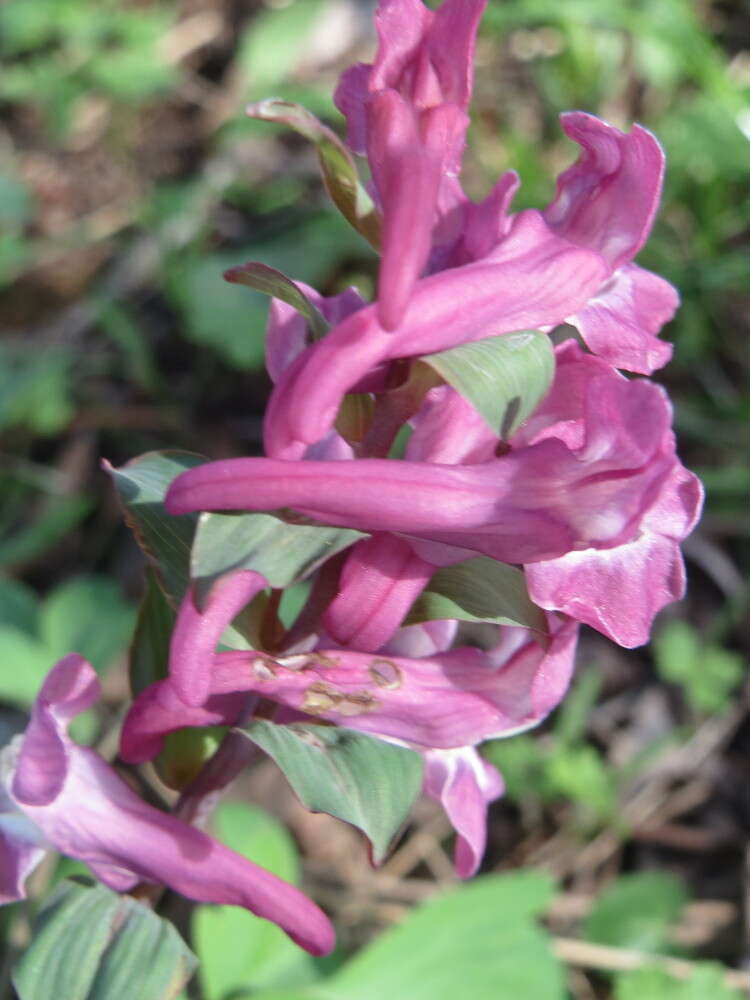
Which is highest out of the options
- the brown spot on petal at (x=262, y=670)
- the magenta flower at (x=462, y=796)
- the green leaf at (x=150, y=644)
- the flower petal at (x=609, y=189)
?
the flower petal at (x=609, y=189)

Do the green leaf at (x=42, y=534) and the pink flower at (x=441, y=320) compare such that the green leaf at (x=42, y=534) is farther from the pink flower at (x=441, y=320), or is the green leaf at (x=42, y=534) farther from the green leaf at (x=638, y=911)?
the pink flower at (x=441, y=320)

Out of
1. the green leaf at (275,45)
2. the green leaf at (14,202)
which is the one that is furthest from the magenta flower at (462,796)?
the green leaf at (275,45)

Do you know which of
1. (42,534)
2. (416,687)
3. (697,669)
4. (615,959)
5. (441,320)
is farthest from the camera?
(42,534)

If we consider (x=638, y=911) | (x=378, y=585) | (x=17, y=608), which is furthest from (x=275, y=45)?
(x=378, y=585)

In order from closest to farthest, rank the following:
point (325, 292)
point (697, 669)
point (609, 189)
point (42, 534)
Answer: point (609, 189) → point (697, 669) → point (42, 534) → point (325, 292)

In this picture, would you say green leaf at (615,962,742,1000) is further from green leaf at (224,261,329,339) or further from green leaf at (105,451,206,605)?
green leaf at (224,261,329,339)

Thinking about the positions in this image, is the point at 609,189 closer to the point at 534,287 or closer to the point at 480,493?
the point at 534,287
